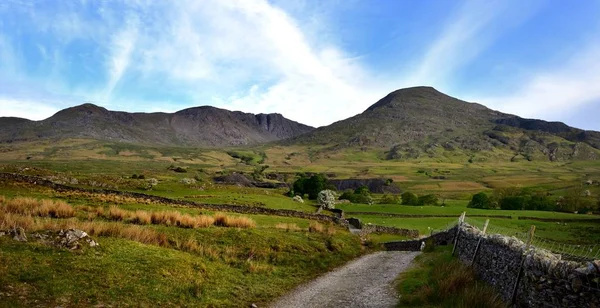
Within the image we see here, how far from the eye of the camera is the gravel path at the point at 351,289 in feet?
57.1

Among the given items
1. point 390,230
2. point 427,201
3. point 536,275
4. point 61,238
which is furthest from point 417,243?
point 427,201

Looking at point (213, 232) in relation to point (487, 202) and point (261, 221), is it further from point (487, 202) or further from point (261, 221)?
point (487, 202)

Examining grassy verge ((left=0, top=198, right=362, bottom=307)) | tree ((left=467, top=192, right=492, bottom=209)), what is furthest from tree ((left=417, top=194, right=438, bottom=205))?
grassy verge ((left=0, top=198, right=362, bottom=307))

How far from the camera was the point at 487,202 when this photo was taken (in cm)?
10100

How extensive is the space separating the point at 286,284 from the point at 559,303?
40.7 feet

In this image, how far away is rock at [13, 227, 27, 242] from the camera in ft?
51.7

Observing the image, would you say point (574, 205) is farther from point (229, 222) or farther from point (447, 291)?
point (447, 291)

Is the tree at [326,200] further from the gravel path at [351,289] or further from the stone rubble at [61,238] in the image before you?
the stone rubble at [61,238]

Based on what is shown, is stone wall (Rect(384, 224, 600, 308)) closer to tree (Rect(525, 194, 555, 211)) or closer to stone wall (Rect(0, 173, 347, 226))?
stone wall (Rect(0, 173, 347, 226))

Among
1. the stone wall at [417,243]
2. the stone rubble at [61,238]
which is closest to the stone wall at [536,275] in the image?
the stone wall at [417,243]

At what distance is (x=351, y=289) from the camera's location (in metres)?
20.1

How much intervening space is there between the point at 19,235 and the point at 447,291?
16.7 m

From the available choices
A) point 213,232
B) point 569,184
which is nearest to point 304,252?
point 213,232

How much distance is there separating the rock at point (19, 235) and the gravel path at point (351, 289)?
10083mm
